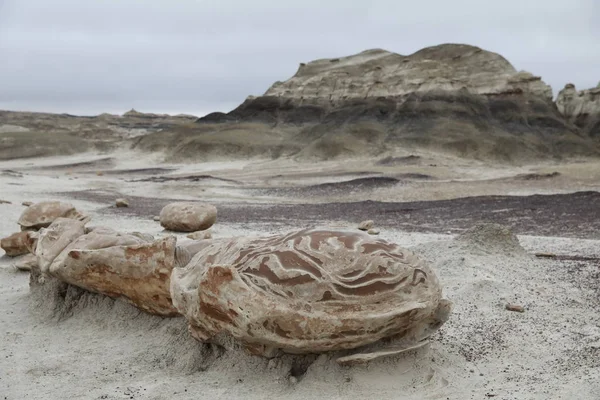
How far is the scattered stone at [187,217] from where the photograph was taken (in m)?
9.07

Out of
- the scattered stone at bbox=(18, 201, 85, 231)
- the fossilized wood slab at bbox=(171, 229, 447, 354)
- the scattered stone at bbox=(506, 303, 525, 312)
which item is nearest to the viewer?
the fossilized wood slab at bbox=(171, 229, 447, 354)

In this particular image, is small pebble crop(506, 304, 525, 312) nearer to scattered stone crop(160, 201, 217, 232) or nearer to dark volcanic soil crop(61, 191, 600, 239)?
dark volcanic soil crop(61, 191, 600, 239)

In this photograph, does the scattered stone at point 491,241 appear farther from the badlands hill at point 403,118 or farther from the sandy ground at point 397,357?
the badlands hill at point 403,118

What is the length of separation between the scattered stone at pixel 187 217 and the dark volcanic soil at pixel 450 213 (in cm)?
130

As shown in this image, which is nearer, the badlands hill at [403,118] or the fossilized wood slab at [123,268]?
the fossilized wood slab at [123,268]

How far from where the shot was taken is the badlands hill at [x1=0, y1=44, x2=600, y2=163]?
38.2 meters

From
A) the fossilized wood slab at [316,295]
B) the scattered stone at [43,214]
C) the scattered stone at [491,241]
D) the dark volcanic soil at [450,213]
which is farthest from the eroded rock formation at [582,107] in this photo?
the fossilized wood slab at [316,295]

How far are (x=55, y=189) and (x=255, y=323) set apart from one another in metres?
16.6

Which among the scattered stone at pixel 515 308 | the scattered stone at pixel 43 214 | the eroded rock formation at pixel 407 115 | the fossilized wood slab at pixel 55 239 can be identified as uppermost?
the eroded rock formation at pixel 407 115

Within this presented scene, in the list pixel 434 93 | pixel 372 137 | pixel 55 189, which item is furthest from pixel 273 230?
pixel 434 93

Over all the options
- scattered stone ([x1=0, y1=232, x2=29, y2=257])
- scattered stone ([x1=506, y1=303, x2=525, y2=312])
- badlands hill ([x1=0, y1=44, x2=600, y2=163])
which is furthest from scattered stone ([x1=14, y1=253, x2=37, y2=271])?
badlands hill ([x1=0, y1=44, x2=600, y2=163])

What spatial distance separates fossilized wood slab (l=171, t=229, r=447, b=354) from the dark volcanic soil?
6080mm

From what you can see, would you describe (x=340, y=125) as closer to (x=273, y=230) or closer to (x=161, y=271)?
(x=273, y=230)

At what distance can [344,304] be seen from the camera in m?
3.16
